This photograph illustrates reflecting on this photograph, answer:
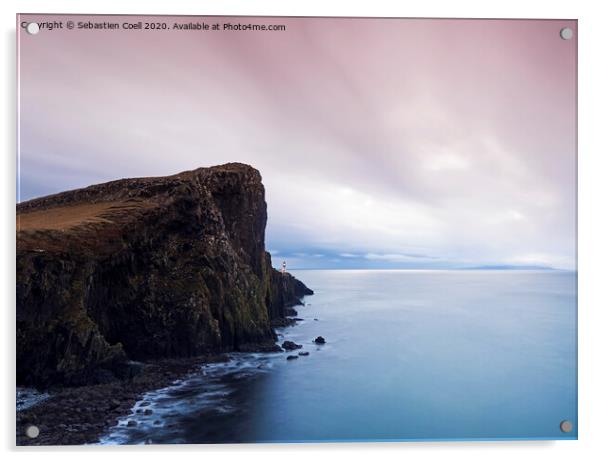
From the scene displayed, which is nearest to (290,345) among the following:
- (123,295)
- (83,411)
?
(123,295)

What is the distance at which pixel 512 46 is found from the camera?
602 cm

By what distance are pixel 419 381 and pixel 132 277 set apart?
713 cm

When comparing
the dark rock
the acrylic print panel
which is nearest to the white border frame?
the acrylic print panel

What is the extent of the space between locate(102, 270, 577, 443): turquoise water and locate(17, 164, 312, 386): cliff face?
1.33 meters

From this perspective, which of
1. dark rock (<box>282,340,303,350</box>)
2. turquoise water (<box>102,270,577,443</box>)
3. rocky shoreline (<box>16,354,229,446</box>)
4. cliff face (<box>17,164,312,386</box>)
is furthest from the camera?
dark rock (<box>282,340,303,350</box>)

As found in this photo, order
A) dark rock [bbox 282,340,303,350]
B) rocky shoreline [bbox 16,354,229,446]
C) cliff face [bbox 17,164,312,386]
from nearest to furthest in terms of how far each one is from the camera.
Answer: rocky shoreline [bbox 16,354,229,446], cliff face [bbox 17,164,312,386], dark rock [bbox 282,340,303,350]

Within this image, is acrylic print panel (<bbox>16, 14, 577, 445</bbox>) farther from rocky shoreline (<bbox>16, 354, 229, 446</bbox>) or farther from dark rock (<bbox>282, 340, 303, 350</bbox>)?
dark rock (<bbox>282, 340, 303, 350</bbox>)

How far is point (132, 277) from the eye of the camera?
7.92m

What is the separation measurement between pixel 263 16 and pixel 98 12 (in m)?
2.97

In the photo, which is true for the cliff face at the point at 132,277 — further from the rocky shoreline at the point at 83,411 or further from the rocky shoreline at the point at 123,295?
the rocky shoreline at the point at 83,411

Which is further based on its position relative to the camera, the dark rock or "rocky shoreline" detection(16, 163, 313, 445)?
the dark rock

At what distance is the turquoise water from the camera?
231 inches

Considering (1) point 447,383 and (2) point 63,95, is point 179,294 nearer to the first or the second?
(2) point 63,95

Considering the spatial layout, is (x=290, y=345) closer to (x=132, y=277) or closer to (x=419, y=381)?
(x=419, y=381)
